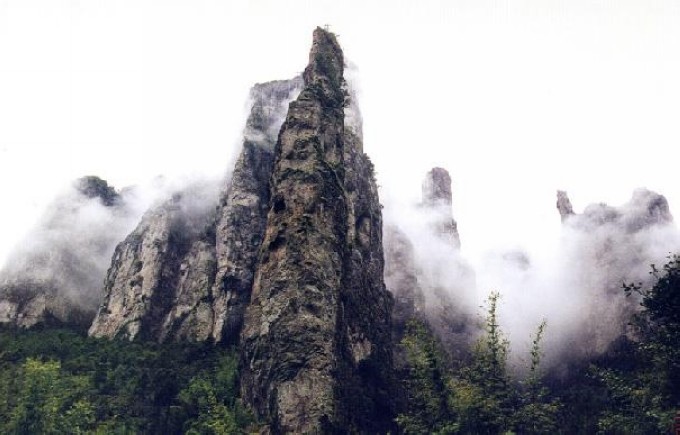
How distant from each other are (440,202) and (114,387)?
82.8 meters

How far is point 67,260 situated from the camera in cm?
10906

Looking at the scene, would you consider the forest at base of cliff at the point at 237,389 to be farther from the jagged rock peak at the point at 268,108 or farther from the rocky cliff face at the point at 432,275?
the jagged rock peak at the point at 268,108

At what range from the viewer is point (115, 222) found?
120m

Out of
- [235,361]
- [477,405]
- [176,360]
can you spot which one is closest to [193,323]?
[176,360]

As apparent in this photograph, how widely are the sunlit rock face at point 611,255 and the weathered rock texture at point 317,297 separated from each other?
41643 mm

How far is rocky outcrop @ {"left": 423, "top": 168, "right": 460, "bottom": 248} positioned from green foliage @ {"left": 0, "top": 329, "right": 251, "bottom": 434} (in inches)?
2592

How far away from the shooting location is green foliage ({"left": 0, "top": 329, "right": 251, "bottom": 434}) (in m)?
63.3

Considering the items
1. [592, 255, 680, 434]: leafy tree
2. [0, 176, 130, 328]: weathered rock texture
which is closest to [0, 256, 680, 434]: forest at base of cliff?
[592, 255, 680, 434]: leafy tree

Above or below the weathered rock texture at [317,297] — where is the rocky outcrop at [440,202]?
above

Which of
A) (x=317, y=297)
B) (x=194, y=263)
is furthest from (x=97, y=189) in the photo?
(x=317, y=297)

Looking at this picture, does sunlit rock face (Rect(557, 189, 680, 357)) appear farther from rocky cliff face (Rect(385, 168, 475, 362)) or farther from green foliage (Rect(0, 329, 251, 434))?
green foliage (Rect(0, 329, 251, 434))

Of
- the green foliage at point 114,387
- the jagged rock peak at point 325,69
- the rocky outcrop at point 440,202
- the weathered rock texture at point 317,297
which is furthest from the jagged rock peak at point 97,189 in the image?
the rocky outcrop at point 440,202

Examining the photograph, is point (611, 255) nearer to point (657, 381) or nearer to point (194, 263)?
point (657, 381)

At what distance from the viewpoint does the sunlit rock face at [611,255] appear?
102m
